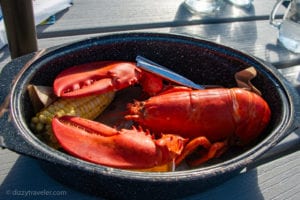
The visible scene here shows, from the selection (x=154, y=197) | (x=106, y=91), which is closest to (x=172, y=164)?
(x=154, y=197)

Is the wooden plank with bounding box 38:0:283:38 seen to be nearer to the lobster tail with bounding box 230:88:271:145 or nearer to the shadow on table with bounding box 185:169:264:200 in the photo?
the lobster tail with bounding box 230:88:271:145

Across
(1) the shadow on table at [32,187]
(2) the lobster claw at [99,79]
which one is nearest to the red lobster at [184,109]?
(2) the lobster claw at [99,79]

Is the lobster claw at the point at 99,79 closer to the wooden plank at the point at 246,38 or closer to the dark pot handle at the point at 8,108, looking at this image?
the dark pot handle at the point at 8,108

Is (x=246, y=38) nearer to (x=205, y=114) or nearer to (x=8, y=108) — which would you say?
(x=205, y=114)

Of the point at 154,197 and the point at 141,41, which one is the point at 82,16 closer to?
the point at 141,41

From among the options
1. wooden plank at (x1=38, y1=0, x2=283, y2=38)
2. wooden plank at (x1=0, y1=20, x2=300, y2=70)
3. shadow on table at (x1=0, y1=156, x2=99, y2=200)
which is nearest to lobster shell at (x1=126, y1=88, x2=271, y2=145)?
shadow on table at (x1=0, y1=156, x2=99, y2=200)

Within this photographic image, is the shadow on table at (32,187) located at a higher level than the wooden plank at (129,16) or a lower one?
lower

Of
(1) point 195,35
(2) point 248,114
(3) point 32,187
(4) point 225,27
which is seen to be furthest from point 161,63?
(4) point 225,27
